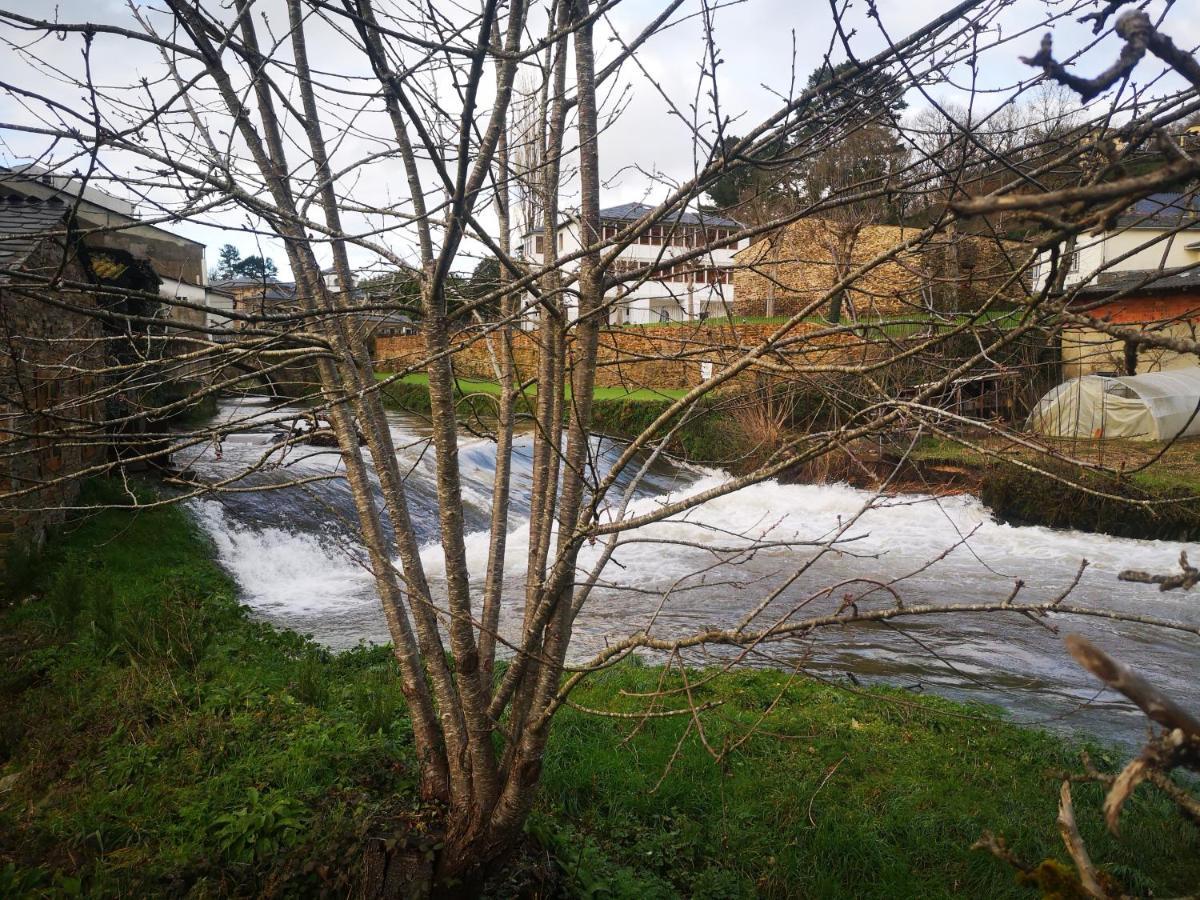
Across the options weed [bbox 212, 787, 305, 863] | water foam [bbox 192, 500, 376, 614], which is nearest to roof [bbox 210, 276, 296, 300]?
weed [bbox 212, 787, 305, 863]

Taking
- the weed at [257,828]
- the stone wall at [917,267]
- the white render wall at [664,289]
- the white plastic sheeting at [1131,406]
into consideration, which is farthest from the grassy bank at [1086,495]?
the weed at [257,828]

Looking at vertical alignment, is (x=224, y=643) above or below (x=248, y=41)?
below

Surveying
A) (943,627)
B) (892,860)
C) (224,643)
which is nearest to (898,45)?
(892,860)

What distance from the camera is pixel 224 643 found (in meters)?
6.74

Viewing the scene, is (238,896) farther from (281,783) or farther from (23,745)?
(23,745)

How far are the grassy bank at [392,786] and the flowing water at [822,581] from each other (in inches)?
24.6

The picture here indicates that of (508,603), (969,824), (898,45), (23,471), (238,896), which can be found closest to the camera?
(898,45)

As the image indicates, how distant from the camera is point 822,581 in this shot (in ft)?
35.5

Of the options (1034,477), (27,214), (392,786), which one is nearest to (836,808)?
(392,786)

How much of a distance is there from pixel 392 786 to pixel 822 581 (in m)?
7.50

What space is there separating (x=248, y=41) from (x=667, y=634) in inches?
261

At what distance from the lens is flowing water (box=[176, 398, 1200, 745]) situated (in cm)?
741

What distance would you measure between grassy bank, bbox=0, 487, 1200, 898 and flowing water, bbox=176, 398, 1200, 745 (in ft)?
2.05

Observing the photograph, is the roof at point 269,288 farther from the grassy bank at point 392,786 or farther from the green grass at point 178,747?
the green grass at point 178,747
